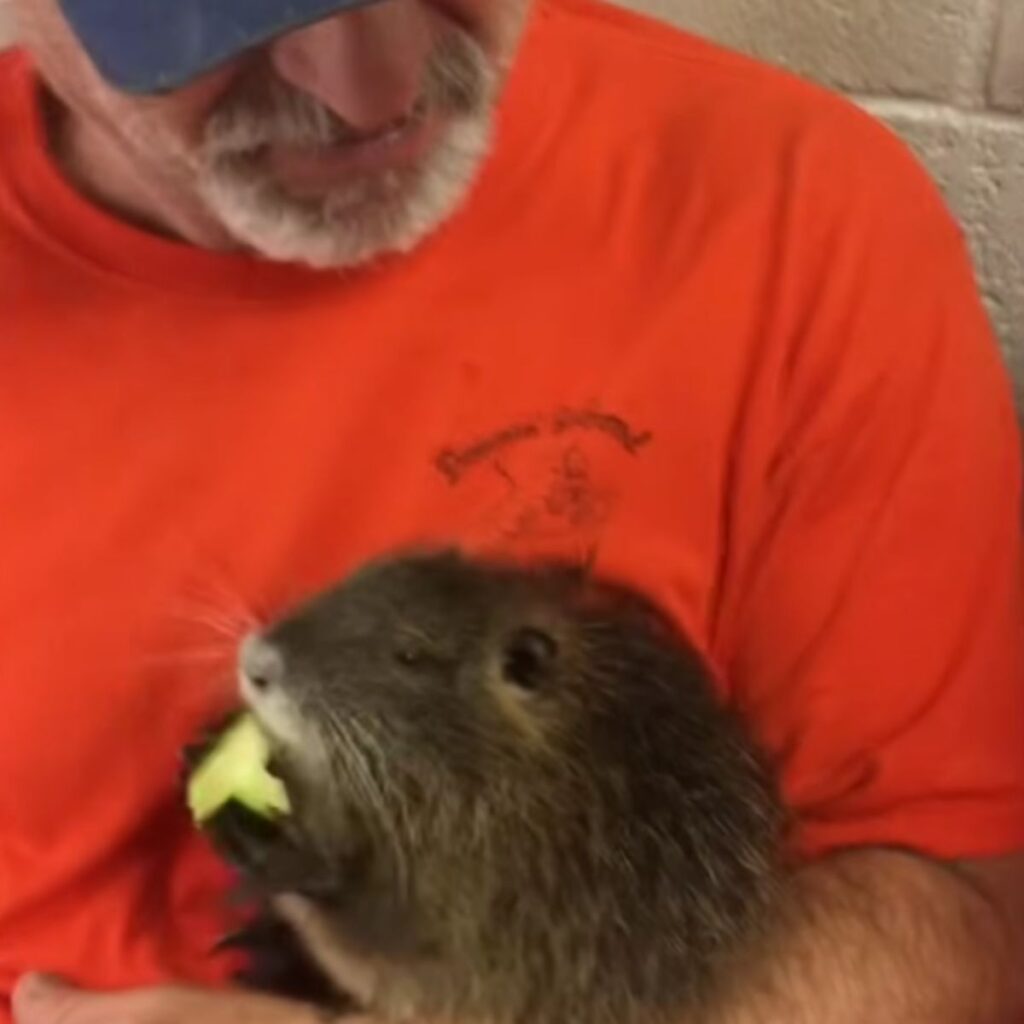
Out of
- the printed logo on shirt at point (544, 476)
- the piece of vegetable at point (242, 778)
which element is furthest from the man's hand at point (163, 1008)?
the printed logo on shirt at point (544, 476)

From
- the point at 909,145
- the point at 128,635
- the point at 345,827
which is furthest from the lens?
the point at 909,145

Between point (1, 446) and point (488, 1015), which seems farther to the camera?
point (1, 446)

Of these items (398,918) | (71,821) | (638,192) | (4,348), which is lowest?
(71,821)

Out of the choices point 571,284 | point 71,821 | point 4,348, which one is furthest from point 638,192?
point 71,821

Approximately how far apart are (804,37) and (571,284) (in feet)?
1.14

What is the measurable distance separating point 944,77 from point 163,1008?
0.79 meters

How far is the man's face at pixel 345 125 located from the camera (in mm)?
1246

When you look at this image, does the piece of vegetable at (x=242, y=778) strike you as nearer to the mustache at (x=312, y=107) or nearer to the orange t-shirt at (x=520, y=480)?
the orange t-shirt at (x=520, y=480)

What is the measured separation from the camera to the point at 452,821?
119 cm

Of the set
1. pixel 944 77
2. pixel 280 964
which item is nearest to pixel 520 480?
pixel 280 964

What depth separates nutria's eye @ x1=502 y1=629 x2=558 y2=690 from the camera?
3.89 ft

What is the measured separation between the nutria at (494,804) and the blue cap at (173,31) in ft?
0.86

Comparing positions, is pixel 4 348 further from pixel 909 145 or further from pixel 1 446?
pixel 909 145

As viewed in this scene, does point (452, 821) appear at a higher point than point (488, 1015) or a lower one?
higher
